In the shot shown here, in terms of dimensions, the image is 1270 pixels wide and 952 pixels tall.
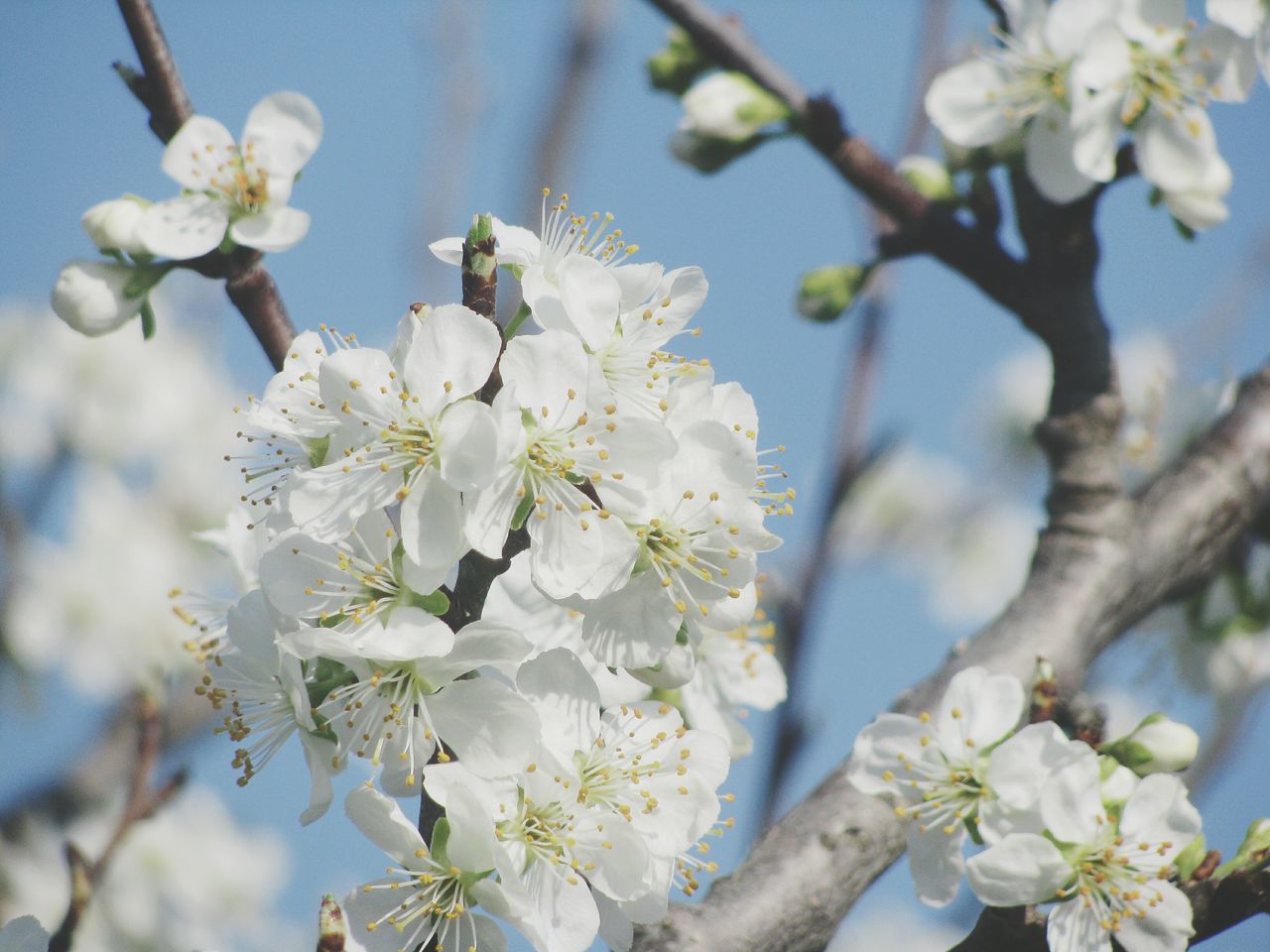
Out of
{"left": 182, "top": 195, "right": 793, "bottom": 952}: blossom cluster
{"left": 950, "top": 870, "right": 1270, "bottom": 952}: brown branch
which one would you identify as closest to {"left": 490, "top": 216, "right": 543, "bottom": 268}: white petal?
{"left": 182, "top": 195, "right": 793, "bottom": 952}: blossom cluster

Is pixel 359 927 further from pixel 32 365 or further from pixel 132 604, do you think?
pixel 32 365

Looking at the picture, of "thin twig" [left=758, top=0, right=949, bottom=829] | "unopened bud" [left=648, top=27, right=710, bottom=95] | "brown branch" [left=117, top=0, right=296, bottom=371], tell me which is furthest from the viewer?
"unopened bud" [left=648, top=27, right=710, bottom=95]

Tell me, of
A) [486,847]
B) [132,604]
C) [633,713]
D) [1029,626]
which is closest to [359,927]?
[486,847]

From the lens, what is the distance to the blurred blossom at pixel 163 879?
347 cm

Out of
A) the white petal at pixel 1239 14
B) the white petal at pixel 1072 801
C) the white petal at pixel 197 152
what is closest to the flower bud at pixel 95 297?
the white petal at pixel 197 152

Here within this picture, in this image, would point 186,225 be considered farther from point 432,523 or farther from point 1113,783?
point 1113,783

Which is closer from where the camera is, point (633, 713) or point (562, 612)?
point (633, 713)

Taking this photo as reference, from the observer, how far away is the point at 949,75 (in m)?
1.98

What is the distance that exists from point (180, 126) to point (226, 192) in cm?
13

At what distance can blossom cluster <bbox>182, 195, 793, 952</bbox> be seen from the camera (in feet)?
3.37

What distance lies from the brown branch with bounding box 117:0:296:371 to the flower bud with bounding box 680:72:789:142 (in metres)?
0.89

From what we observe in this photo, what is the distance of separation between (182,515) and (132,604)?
709 mm

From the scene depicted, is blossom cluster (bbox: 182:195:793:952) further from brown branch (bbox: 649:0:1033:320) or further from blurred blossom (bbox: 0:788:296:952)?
blurred blossom (bbox: 0:788:296:952)

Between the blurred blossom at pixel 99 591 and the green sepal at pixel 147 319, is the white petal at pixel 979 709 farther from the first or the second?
the blurred blossom at pixel 99 591
